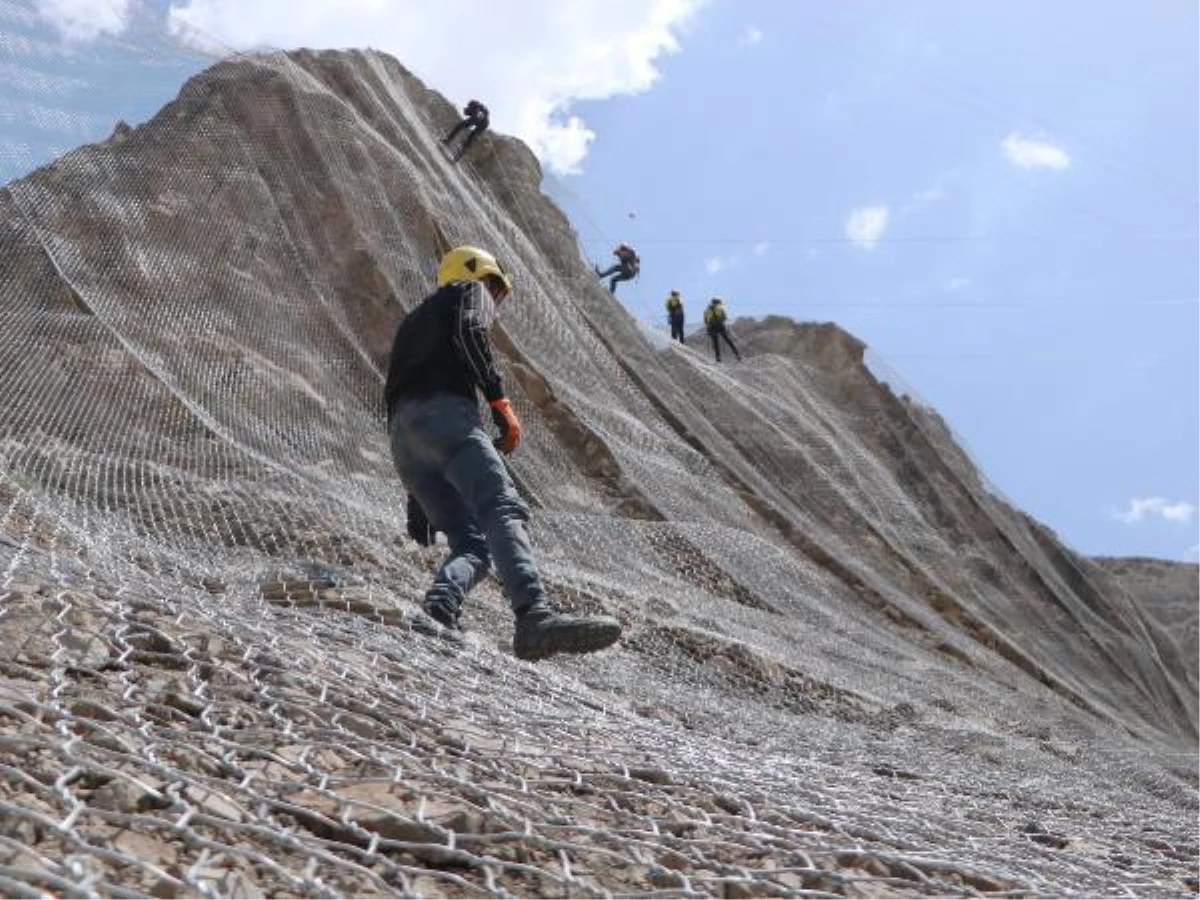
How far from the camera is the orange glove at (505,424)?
3.94 metres

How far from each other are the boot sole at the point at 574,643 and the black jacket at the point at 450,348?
76 centimetres

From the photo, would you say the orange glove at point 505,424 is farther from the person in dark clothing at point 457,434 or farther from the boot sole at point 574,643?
the boot sole at point 574,643

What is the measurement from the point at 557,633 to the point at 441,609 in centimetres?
60

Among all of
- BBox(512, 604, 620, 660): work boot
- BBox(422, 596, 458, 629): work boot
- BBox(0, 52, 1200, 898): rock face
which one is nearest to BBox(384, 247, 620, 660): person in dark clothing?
BBox(422, 596, 458, 629): work boot

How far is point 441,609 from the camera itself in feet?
12.8

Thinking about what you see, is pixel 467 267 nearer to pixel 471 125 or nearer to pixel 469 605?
pixel 469 605

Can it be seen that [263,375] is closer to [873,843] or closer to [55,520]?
[55,520]

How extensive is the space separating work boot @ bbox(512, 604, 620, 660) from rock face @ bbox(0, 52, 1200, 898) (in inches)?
4.2

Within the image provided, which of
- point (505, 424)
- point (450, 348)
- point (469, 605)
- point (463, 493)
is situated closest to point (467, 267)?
point (450, 348)

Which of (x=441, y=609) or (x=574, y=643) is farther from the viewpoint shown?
(x=441, y=609)

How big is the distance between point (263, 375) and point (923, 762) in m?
5.61

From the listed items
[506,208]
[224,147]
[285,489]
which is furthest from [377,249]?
[285,489]

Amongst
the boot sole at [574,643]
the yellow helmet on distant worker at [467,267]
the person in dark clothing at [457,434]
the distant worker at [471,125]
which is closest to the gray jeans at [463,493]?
the person in dark clothing at [457,434]

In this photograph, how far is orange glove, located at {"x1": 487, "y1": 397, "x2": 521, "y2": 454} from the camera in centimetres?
394
